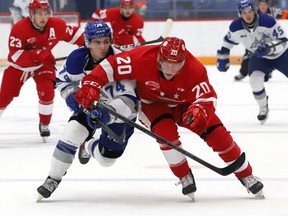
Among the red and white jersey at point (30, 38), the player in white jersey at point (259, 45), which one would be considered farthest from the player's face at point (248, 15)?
the red and white jersey at point (30, 38)

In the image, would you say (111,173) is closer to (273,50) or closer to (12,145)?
(12,145)

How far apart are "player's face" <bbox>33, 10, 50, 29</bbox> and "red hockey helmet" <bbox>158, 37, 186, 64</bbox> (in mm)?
2321

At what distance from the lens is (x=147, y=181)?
4.36m

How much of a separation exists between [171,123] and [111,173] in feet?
2.74

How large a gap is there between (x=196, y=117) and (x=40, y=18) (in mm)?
2513

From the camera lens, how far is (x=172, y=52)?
3660 millimetres

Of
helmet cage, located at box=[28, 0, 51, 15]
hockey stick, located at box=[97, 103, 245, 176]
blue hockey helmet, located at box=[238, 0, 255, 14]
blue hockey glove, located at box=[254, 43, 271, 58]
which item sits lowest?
blue hockey glove, located at box=[254, 43, 271, 58]

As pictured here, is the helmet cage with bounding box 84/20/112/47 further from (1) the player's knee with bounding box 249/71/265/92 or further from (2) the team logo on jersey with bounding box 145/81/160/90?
(1) the player's knee with bounding box 249/71/265/92

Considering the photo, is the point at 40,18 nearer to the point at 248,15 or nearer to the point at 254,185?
the point at 248,15

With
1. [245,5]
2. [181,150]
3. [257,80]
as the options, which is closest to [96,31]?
[181,150]

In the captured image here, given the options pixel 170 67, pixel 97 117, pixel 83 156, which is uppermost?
pixel 170 67

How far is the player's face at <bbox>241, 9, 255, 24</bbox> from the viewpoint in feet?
21.7

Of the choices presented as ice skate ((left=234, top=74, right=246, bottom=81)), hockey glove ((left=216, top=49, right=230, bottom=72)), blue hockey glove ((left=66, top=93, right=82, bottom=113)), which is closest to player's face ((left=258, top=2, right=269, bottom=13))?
ice skate ((left=234, top=74, right=246, bottom=81))

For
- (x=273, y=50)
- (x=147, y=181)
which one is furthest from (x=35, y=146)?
(x=273, y=50)
